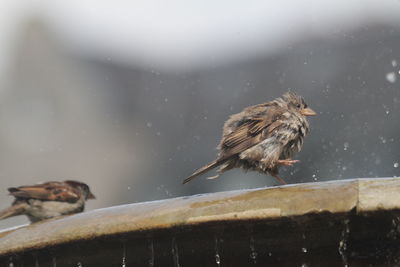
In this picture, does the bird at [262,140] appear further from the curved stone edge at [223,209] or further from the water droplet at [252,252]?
the water droplet at [252,252]

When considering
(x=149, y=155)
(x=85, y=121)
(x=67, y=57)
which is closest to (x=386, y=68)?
(x=149, y=155)

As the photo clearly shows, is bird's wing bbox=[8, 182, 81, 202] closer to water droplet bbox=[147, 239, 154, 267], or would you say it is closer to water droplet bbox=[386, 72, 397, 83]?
water droplet bbox=[147, 239, 154, 267]

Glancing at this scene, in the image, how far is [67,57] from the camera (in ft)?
162

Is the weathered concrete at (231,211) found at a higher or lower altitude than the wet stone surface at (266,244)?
higher

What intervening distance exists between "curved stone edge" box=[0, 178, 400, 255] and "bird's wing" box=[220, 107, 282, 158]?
1.75 metres

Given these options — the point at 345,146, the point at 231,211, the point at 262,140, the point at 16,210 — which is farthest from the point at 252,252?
the point at 345,146

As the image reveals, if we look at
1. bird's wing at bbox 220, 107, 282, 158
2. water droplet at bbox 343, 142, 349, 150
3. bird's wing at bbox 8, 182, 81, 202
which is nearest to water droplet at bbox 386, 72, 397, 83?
water droplet at bbox 343, 142, 349, 150

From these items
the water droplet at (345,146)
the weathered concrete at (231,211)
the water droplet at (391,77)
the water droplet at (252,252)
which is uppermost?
the water droplet at (391,77)

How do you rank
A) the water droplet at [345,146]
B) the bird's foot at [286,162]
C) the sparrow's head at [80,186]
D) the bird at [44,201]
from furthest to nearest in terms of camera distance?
the water droplet at [345,146]
the sparrow's head at [80,186]
the bird at [44,201]
the bird's foot at [286,162]

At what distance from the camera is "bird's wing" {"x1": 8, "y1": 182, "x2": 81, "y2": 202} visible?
6.83 meters

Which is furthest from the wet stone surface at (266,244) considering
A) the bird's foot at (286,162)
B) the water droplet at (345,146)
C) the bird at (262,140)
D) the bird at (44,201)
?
the water droplet at (345,146)

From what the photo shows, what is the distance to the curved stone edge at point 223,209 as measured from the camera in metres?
3.77

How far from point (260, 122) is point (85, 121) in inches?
1549

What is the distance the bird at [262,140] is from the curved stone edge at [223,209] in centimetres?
174
